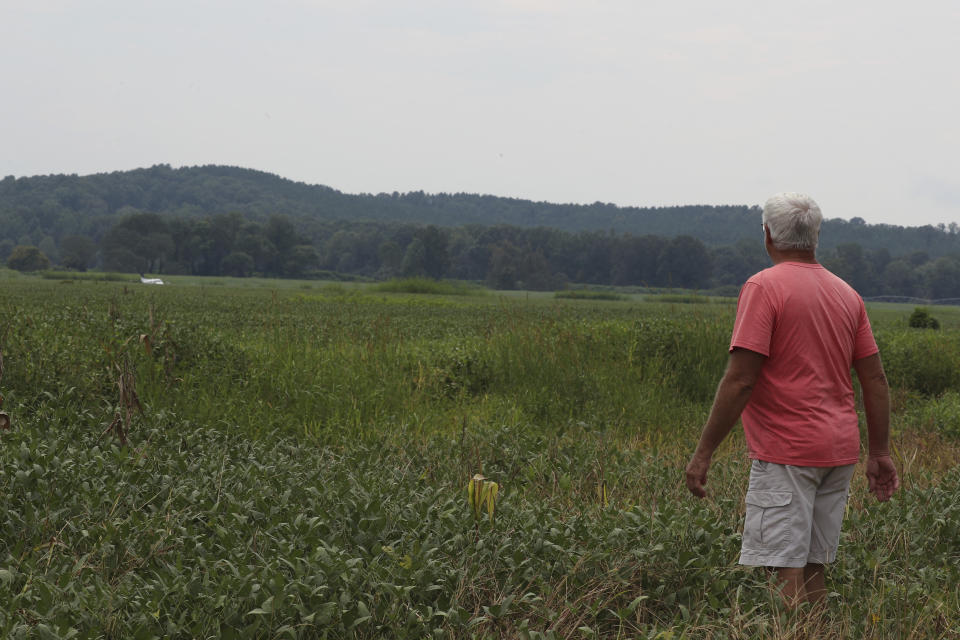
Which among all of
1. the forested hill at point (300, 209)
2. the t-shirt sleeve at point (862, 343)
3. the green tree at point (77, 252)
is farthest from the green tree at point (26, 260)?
the t-shirt sleeve at point (862, 343)

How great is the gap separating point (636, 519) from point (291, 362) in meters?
6.15

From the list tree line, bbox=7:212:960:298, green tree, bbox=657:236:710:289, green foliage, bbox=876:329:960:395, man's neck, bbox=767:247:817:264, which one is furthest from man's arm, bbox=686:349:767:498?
tree line, bbox=7:212:960:298

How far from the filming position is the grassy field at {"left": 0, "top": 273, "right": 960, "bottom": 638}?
356 centimetres

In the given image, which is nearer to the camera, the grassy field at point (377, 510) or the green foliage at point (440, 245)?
the grassy field at point (377, 510)

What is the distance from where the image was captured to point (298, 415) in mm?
8750

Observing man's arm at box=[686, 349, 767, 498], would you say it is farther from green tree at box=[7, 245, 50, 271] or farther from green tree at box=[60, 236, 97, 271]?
green tree at box=[60, 236, 97, 271]

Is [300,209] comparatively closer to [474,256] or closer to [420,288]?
[474,256]

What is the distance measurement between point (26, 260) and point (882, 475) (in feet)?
352

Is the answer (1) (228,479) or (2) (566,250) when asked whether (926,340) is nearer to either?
(1) (228,479)

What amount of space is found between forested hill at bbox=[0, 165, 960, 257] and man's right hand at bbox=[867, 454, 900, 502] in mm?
107452

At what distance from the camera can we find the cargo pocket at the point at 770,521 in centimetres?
356

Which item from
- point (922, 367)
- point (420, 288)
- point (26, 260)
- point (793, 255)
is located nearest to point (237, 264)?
point (26, 260)

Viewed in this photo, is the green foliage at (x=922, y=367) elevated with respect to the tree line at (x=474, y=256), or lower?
lower

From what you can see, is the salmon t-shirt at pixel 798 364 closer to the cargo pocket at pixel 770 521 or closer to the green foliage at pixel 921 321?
the cargo pocket at pixel 770 521
